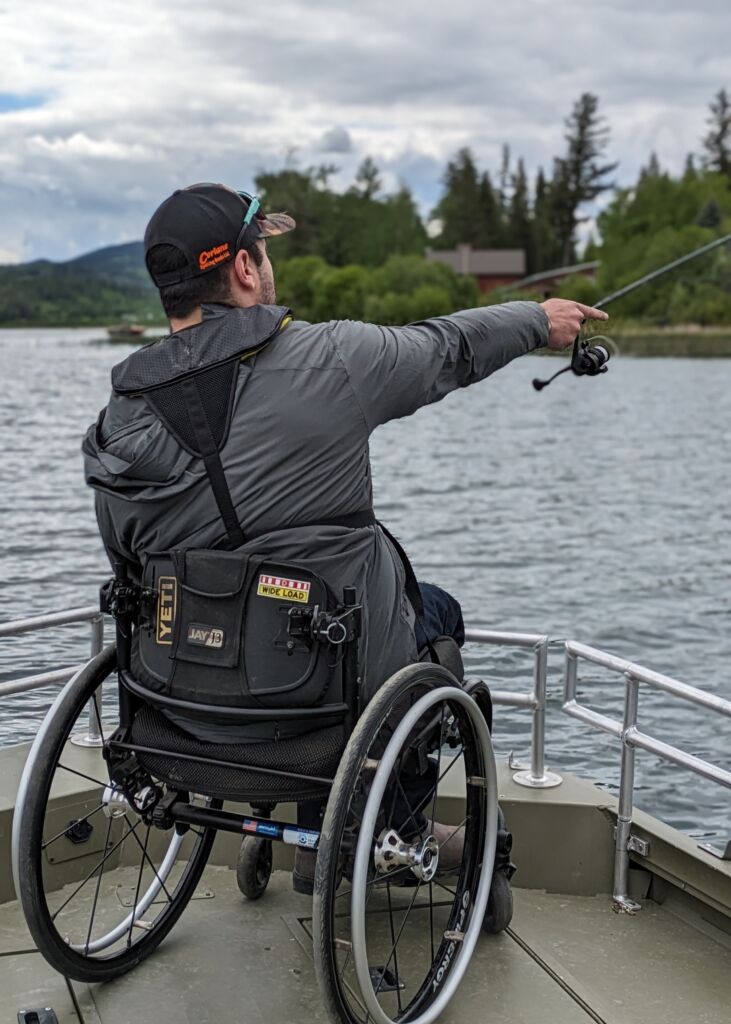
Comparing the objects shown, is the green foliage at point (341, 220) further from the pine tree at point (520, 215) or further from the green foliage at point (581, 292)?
the green foliage at point (581, 292)

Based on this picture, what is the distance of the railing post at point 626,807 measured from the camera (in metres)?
3.90

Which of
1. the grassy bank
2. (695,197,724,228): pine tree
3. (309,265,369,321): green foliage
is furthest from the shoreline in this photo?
(695,197,724,228): pine tree

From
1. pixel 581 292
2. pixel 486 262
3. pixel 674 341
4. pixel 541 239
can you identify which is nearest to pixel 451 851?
pixel 581 292

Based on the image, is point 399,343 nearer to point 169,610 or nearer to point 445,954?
point 169,610

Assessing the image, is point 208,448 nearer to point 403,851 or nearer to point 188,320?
point 188,320

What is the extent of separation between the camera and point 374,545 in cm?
294

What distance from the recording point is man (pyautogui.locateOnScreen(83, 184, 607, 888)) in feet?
9.15

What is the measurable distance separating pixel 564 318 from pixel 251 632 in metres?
1.11

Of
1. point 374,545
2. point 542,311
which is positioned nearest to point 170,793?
point 374,545

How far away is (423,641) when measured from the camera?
3172 millimetres

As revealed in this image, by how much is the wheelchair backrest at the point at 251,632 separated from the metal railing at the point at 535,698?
1349mm

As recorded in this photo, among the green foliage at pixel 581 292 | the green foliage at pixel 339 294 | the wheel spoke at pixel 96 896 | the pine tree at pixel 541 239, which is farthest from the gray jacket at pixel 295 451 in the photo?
the pine tree at pixel 541 239

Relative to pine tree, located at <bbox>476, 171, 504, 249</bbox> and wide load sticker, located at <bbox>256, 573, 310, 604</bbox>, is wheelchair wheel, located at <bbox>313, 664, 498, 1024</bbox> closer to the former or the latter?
wide load sticker, located at <bbox>256, 573, 310, 604</bbox>

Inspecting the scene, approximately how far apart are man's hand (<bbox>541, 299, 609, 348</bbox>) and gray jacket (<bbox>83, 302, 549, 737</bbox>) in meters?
0.33
